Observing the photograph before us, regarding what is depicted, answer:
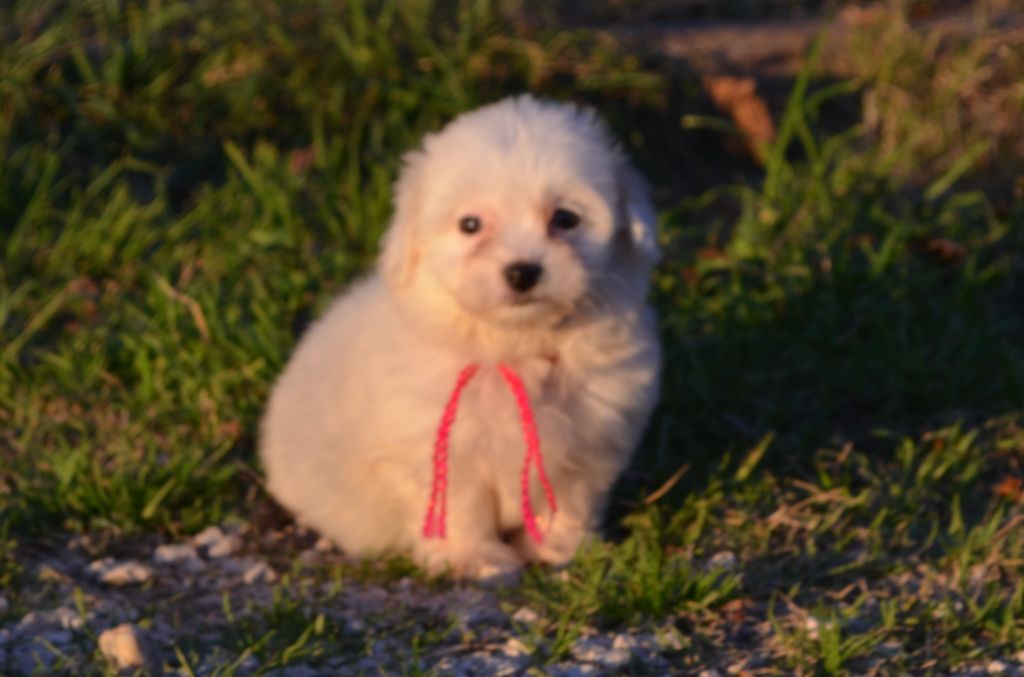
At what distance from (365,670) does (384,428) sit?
66 centimetres

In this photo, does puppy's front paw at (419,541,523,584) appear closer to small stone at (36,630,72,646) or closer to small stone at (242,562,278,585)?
small stone at (242,562,278,585)

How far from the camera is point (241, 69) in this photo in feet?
19.6

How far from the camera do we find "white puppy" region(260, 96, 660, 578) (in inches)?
144

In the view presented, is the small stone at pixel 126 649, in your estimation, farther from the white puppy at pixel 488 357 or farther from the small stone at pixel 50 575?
the white puppy at pixel 488 357

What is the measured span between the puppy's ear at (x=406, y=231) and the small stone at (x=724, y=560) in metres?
1.06

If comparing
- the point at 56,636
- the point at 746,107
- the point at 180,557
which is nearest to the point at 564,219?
the point at 180,557

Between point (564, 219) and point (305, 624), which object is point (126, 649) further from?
point (564, 219)

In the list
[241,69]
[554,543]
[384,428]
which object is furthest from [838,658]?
[241,69]

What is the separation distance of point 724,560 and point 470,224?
43.5 inches

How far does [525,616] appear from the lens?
3.82 meters

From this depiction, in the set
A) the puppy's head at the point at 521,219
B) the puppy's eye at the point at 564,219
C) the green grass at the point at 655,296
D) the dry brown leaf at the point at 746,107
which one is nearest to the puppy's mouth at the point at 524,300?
the puppy's head at the point at 521,219

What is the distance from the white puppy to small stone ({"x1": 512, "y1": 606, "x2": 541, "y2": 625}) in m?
0.24

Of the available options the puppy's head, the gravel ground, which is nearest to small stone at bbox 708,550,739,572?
the gravel ground

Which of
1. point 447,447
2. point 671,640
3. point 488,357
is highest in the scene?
point 488,357
